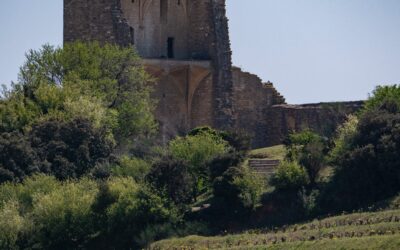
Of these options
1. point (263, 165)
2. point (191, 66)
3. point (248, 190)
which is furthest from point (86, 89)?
point (248, 190)

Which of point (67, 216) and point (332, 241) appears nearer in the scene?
point (332, 241)

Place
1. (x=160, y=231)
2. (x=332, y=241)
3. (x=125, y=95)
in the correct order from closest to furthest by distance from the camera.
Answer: (x=332, y=241) < (x=160, y=231) < (x=125, y=95)

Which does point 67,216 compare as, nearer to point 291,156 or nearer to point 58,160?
point 58,160

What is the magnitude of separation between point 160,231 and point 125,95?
1348 cm

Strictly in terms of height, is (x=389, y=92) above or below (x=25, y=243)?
above

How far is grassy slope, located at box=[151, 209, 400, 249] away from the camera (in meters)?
57.5

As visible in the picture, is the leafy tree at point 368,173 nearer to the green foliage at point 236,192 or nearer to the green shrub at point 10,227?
the green foliage at point 236,192

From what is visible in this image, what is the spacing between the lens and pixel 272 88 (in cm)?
8544

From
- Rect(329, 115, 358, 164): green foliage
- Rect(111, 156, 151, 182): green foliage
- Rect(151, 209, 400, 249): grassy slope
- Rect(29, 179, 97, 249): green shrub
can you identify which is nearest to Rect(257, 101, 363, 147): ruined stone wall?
Rect(329, 115, 358, 164): green foliage

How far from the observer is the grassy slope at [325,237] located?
2265 inches

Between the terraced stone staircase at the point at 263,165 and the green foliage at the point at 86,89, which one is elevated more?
the green foliage at the point at 86,89

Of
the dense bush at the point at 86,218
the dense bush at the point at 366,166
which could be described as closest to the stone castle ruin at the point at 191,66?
the dense bush at the point at 366,166

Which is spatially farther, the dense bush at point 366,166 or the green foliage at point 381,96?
the green foliage at point 381,96

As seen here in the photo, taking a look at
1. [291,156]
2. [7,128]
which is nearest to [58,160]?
[7,128]
